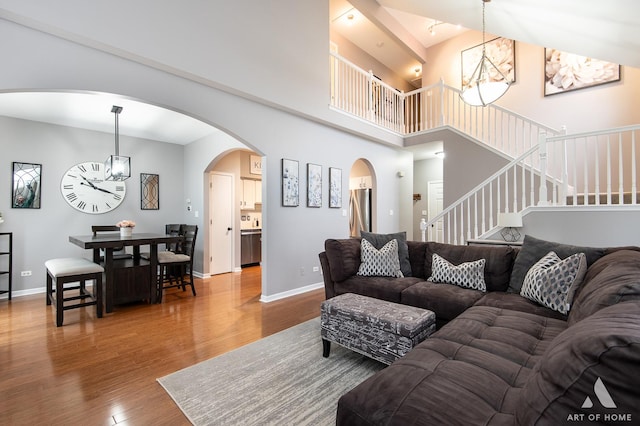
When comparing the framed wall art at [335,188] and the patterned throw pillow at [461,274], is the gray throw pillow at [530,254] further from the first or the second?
the framed wall art at [335,188]

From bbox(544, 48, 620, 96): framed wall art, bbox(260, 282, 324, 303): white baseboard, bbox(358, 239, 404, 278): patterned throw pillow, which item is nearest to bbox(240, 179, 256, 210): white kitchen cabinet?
bbox(260, 282, 324, 303): white baseboard

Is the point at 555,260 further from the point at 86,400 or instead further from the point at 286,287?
the point at 86,400

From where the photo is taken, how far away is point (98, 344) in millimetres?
2748

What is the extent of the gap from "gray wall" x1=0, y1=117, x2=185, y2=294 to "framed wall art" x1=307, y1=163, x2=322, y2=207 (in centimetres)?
350

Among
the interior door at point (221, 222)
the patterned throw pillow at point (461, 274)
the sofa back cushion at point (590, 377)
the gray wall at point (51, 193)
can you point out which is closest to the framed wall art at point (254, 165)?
the interior door at point (221, 222)

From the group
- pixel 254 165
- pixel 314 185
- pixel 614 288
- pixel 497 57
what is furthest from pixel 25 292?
pixel 497 57

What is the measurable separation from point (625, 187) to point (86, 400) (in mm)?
7703

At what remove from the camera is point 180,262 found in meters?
4.47

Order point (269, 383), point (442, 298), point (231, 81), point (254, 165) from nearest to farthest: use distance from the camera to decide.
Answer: point (269, 383) < point (442, 298) < point (231, 81) < point (254, 165)

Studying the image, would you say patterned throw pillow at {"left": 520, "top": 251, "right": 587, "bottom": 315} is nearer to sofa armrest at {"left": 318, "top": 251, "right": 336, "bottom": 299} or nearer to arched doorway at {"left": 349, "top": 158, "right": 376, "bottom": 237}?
sofa armrest at {"left": 318, "top": 251, "right": 336, "bottom": 299}

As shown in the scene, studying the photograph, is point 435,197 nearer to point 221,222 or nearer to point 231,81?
point 221,222

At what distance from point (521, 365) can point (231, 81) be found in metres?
3.75

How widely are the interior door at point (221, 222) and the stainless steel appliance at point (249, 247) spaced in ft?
1.21

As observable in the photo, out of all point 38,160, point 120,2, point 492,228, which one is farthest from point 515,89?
point 38,160
